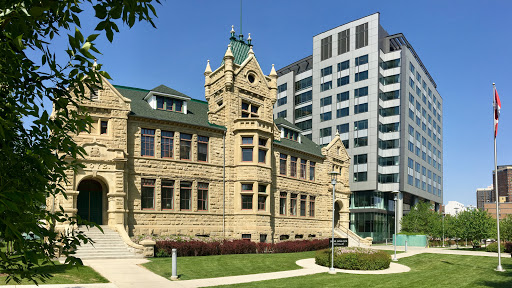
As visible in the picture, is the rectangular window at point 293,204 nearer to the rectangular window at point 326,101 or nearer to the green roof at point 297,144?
the green roof at point 297,144

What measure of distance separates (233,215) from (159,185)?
733 cm

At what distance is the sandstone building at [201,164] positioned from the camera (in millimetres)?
30203

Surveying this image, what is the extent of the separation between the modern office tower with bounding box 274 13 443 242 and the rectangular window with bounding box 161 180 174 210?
145 feet

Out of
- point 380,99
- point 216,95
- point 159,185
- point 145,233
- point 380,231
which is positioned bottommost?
point 380,231

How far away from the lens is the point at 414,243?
4931 centimetres

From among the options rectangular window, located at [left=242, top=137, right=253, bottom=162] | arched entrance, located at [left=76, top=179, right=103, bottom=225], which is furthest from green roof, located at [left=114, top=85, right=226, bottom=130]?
arched entrance, located at [left=76, top=179, right=103, bottom=225]

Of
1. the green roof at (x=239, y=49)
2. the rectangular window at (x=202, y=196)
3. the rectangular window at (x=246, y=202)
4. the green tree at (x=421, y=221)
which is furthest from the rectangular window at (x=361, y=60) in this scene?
the rectangular window at (x=202, y=196)

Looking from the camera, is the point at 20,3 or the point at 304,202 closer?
the point at 20,3

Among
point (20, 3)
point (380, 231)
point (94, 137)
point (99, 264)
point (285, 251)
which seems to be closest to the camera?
point (20, 3)

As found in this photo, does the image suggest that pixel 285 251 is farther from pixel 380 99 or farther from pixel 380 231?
pixel 380 99

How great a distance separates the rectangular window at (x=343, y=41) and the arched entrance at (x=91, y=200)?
58.0 m

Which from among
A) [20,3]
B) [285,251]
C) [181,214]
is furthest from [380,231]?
[20,3]

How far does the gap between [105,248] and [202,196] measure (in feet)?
35.0

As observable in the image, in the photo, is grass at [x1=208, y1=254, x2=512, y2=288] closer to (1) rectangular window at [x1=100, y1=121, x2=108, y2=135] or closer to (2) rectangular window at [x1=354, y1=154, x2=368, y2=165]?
(1) rectangular window at [x1=100, y1=121, x2=108, y2=135]
